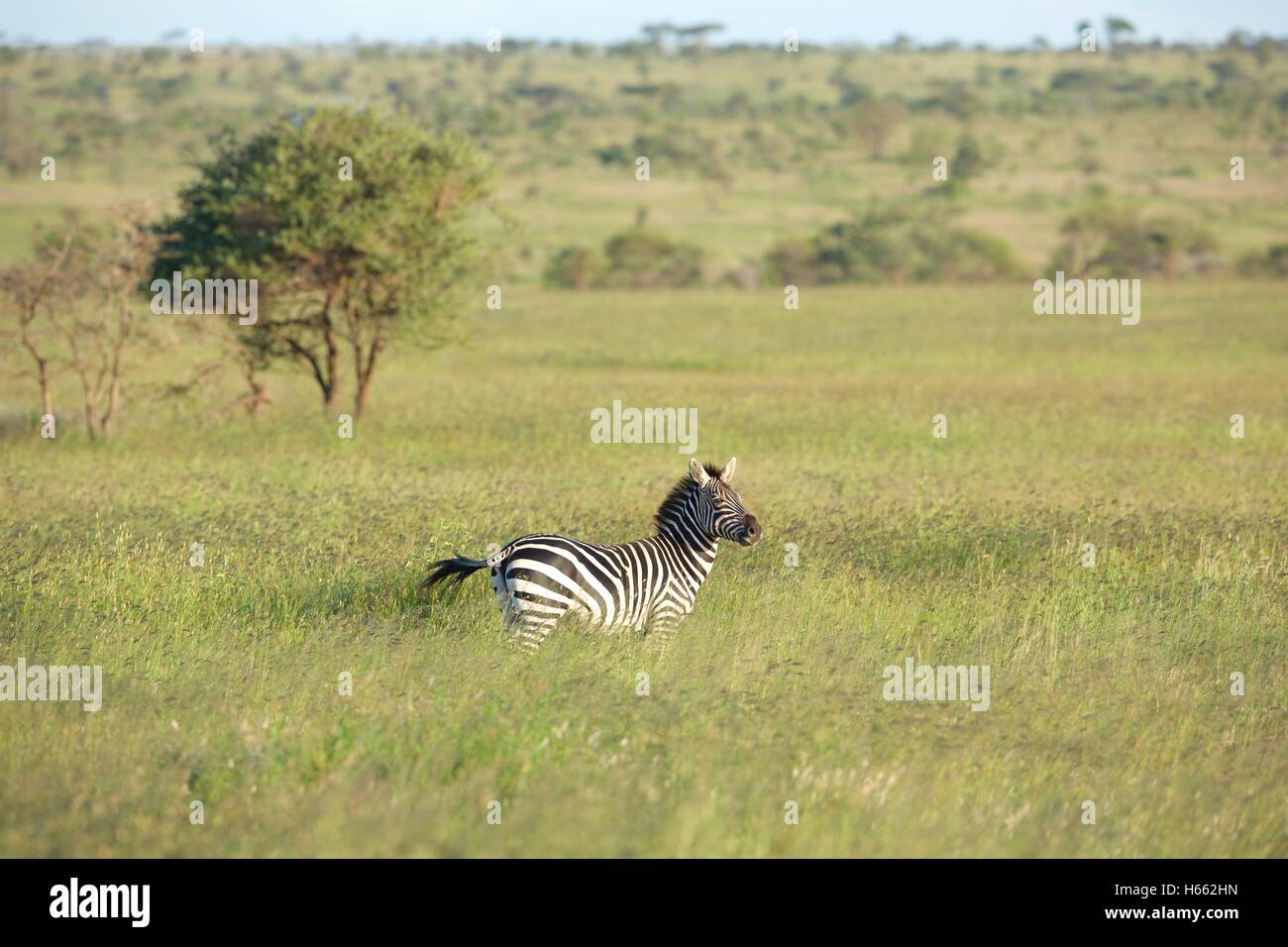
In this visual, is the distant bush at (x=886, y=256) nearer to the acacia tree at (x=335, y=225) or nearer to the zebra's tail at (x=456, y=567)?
the acacia tree at (x=335, y=225)

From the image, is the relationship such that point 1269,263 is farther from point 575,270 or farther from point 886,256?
point 575,270

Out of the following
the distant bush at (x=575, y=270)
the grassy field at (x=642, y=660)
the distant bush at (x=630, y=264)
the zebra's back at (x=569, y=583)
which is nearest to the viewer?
the grassy field at (x=642, y=660)

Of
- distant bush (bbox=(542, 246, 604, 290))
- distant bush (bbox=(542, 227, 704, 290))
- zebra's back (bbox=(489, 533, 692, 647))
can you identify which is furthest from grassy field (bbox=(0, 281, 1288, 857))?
distant bush (bbox=(542, 227, 704, 290))

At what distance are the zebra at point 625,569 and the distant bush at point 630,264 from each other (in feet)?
198

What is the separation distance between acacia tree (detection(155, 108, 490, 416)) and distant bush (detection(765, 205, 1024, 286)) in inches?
1877

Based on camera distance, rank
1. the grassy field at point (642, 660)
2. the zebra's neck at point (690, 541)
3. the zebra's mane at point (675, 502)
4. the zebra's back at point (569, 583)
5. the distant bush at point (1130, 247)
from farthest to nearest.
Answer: the distant bush at point (1130, 247) < the zebra's mane at point (675, 502) < the zebra's neck at point (690, 541) < the zebra's back at point (569, 583) < the grassy field at point (642, 660)

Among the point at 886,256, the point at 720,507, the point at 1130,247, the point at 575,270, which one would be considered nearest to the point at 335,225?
the point at 720,507

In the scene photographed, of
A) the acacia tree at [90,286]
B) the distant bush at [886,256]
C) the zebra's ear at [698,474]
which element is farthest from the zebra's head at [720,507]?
the distant bush at [886,256]

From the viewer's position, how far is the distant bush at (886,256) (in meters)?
73.3

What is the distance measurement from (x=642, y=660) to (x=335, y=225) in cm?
1719

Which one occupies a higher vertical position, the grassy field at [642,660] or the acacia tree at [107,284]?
the acacia tree at [107,284]

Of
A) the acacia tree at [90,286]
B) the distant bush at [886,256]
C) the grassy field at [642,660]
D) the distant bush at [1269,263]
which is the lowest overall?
the grassy field at [642,660]

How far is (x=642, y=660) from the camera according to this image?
936cm
